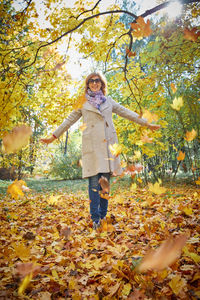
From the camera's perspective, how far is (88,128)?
223 centimetres

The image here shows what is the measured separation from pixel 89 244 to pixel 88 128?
1.19 meters

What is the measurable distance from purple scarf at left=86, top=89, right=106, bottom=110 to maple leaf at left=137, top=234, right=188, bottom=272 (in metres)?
1.50

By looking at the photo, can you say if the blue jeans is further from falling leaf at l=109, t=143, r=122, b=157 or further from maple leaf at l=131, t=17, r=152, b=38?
maple leaf at l=131, t=17, r=152, b=38

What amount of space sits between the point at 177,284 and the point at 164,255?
0.34 m

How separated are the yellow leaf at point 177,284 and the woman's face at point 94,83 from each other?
1.95 metres

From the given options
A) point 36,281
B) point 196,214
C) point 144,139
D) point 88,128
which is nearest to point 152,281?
point 36,281

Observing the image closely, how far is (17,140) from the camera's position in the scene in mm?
2293

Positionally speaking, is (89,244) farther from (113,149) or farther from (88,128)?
(88,128)

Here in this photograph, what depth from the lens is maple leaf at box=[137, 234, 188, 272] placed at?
1239mm

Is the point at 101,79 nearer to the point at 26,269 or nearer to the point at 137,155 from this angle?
the point at 26,269

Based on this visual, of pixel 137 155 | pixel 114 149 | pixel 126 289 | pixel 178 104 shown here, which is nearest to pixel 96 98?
pixel 114 149

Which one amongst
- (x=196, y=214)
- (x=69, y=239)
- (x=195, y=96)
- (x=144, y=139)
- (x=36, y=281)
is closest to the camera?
(x=36, y=281)

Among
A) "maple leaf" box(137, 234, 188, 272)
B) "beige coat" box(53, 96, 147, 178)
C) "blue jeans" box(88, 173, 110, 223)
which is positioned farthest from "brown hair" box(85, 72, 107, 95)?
"maple leaf" box(137, 234, 188, 272)

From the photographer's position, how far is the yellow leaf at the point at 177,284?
1012mm
